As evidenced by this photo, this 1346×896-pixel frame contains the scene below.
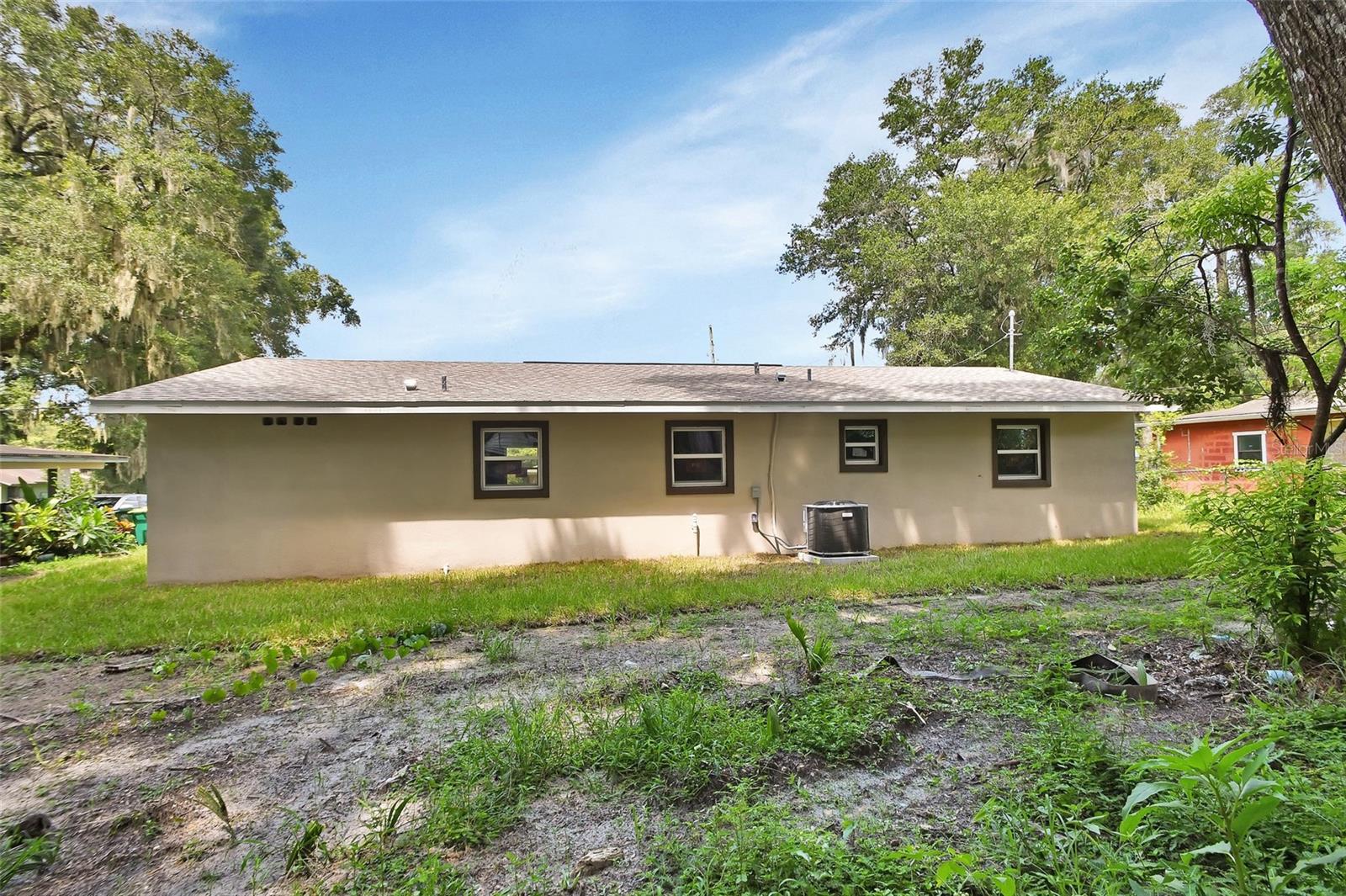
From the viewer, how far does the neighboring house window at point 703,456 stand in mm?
9406

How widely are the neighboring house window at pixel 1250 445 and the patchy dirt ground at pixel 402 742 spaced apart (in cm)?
1532

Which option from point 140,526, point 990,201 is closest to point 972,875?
point 140,526

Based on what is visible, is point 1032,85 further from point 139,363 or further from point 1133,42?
point 139,363

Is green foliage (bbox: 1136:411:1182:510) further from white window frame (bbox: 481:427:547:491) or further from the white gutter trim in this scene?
white window frame (bbox: 481:427:547:491)

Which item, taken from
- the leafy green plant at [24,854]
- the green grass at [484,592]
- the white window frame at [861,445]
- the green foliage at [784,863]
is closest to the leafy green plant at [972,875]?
the green foliage at [784,863]

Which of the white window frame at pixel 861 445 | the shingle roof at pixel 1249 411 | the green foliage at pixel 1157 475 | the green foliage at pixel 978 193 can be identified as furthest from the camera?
the green foliage at pixel 978 193

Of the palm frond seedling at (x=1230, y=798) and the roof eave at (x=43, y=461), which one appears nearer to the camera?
the palm frond seedling at (x=1230, y=798)

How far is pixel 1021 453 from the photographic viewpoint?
10234 mm

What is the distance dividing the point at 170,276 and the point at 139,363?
87.8 inches

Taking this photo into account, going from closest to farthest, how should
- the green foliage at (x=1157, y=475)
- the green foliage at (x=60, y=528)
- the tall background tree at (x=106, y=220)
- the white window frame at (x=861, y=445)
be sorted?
the white window frame at (x=861, y=445) → the green foliage at (x=60, y=528) → the tall background tree at (x=106, y=220) → the green foliage at (x=1157, y=475)

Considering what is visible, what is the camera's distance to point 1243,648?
3.83 meters

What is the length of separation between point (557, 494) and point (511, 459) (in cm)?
83

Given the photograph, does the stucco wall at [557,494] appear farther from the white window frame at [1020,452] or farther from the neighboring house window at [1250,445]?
the neighboring house window at [1250,445]

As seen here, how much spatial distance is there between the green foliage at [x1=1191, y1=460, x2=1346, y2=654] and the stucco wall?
6.25 metres
